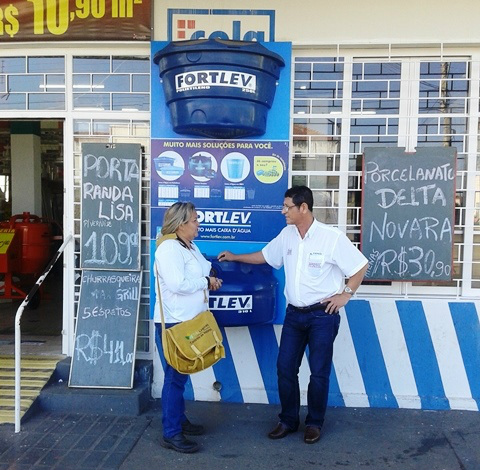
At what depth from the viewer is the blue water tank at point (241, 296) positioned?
12.2 ft

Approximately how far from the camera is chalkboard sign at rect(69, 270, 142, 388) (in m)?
4.22

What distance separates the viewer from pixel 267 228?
4227 millimetres

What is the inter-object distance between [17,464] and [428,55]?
4432 mm

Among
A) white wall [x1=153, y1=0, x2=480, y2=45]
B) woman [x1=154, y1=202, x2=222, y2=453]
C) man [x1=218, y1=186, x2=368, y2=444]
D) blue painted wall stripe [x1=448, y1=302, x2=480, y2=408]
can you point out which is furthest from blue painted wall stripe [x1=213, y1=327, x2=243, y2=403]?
white wall [x1=153, y1=0, x2=480, y2=45]

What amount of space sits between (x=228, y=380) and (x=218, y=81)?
2.50 meters

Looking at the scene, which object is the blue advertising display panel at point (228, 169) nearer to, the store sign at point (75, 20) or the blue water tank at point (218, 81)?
the blue water tank at point (218, 81)

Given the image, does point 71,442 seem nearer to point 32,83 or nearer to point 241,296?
point 241,296

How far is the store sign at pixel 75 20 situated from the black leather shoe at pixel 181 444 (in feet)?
10.4

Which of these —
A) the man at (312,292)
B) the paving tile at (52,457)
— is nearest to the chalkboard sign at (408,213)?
the man at (312,292)

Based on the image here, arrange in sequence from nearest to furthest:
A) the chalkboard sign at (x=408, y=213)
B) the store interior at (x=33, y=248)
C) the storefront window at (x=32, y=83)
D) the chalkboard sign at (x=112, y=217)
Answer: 1. the chalkboard sign at (x=408, y=213)
2. the chalkboard sign at (x=112, y=217)
3. the storefront window at (x=32, y=83)
4. the store interior at (x=33, y=248)

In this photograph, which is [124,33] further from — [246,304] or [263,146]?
[246,304]

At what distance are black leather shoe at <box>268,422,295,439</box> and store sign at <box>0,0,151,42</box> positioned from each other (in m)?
3.30

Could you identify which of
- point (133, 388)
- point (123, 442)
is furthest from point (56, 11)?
point (123, 442)

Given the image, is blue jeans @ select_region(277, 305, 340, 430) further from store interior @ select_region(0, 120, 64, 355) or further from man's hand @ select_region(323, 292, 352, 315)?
store interior @ select_region(0, 120, 64, 355)
